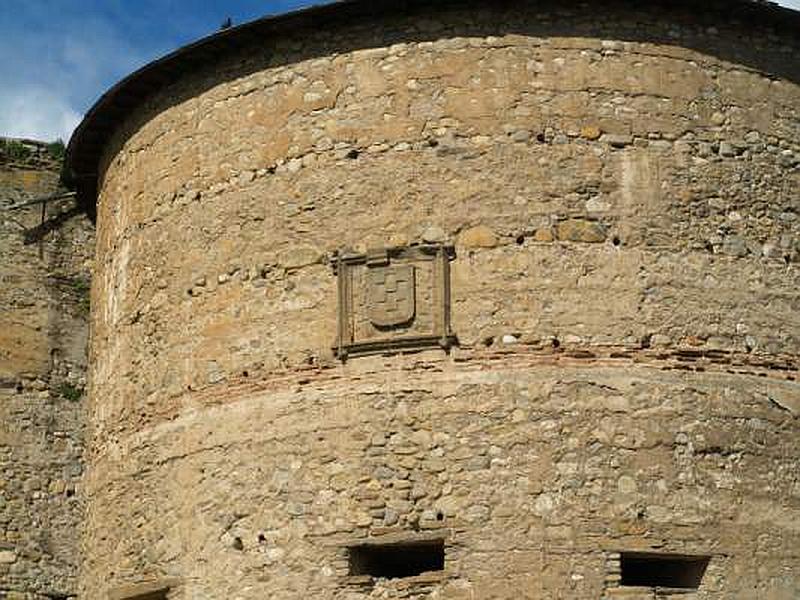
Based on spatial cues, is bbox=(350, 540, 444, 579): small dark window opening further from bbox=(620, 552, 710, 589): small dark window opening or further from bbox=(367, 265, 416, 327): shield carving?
bbox=(367, 265, 416, 327): shield carving

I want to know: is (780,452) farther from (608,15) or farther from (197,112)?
(197,112)

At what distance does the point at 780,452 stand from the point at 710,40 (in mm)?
3330

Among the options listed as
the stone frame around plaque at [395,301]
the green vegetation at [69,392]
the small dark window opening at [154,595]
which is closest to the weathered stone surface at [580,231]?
the stone frame around plaque at [395,301]

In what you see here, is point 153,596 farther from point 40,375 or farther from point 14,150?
point 14,150

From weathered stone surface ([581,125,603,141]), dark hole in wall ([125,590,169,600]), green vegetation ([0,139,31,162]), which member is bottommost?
dark hole in wall ([125,590,169,600])

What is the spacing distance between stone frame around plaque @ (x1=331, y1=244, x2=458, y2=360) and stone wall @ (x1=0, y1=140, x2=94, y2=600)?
4.78 m

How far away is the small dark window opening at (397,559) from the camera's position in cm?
1226

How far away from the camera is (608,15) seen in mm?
13398

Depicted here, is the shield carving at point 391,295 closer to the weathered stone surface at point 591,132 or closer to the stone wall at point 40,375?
the weathered stone surface at point 591,132

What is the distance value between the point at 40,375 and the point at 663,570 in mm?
7066

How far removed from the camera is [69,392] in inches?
663

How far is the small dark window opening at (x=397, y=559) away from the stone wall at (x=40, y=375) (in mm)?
4797

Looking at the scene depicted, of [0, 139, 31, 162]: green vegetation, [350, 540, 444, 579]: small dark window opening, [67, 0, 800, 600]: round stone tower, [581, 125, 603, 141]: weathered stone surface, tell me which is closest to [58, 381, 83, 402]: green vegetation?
[0, 139, 31, 162]: green vegetation

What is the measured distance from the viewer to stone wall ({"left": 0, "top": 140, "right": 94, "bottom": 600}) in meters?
16.1
